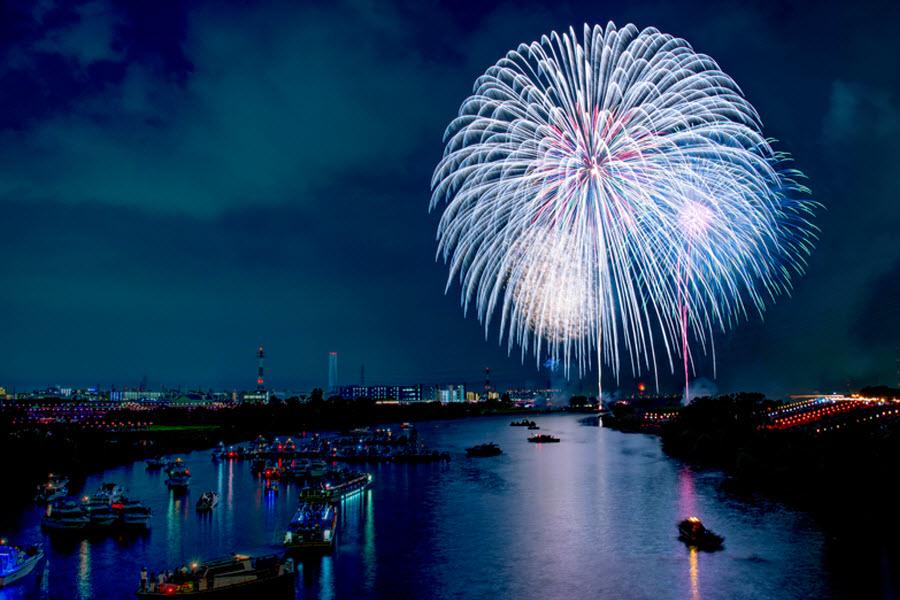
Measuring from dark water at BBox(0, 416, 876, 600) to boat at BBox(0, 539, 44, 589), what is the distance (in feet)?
1.53

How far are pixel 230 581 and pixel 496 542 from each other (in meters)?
12.6

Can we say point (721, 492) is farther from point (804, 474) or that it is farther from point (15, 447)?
point (15, 447)

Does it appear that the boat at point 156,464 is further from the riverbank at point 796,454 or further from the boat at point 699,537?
the boat at point 699,537

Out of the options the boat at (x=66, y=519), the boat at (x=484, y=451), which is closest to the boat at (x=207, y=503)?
the boat at (x=66, y=519)

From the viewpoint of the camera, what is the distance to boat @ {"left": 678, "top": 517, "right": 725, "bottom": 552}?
95.7 ft

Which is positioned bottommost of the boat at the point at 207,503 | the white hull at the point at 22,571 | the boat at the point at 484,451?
the boat at the point at 484,451

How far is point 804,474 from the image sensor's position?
136 ft

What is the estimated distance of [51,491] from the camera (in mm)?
45531

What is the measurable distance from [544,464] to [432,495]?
20.4 meters

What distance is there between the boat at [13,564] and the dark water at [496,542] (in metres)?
0.47

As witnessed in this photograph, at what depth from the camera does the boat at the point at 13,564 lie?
961 inches

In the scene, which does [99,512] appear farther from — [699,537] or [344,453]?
[344,453]

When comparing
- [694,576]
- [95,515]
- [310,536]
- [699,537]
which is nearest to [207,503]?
[95,515]

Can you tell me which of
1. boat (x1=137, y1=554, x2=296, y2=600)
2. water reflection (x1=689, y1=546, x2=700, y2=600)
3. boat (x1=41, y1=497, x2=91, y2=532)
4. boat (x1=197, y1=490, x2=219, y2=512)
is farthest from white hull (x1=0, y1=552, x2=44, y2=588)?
water reflection (x1=689, y1=546, x2=700, y2=600)
